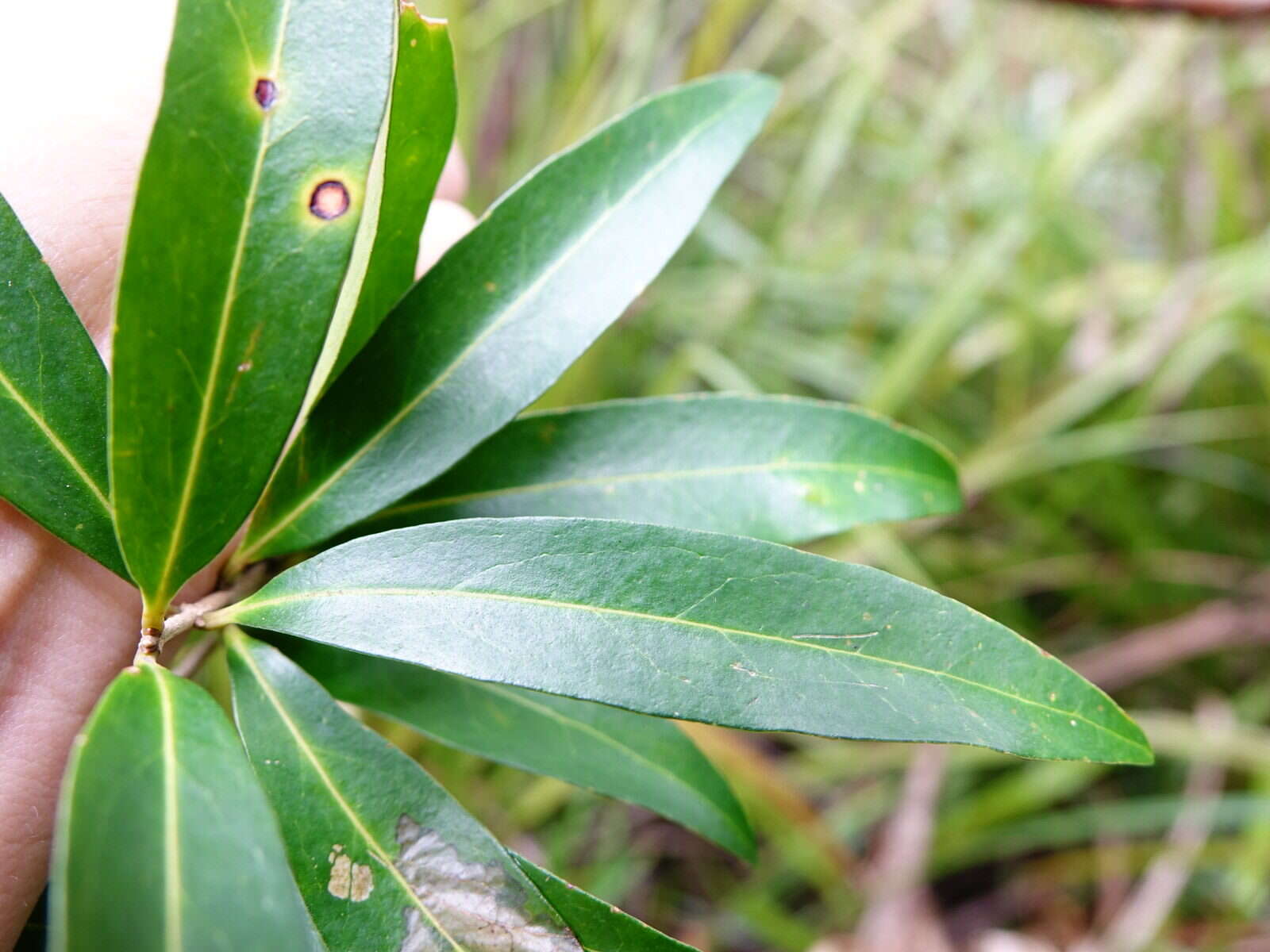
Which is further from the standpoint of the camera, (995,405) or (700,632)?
(995,405)

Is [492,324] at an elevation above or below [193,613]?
above

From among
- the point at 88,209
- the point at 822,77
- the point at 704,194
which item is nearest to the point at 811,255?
the point at 822,77

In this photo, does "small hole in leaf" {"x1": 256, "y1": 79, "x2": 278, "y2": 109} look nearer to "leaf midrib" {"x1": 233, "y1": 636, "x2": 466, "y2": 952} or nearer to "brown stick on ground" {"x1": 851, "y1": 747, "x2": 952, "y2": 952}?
"leaf midrib" {"x1": 233, "y1": 636, "x2": 466, "y2": 952}

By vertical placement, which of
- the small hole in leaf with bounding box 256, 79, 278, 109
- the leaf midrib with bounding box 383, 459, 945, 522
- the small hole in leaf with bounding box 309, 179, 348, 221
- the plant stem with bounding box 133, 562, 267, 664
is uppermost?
the small hole in leaf with bounding box 256, 79, 278, 109

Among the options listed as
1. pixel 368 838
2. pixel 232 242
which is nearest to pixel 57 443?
pixel 232 242

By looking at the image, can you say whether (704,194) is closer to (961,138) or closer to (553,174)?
(553,174)

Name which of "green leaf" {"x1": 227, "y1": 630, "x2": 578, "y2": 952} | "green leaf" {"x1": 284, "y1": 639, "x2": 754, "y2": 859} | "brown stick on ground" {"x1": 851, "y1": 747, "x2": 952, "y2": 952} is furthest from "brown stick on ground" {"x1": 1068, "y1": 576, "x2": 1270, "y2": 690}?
"green leaf" {"x1": 227, "y1": 630, "x2": 578, "y2": 952}

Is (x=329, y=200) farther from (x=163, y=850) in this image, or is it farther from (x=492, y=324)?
(x=163, y=850)
